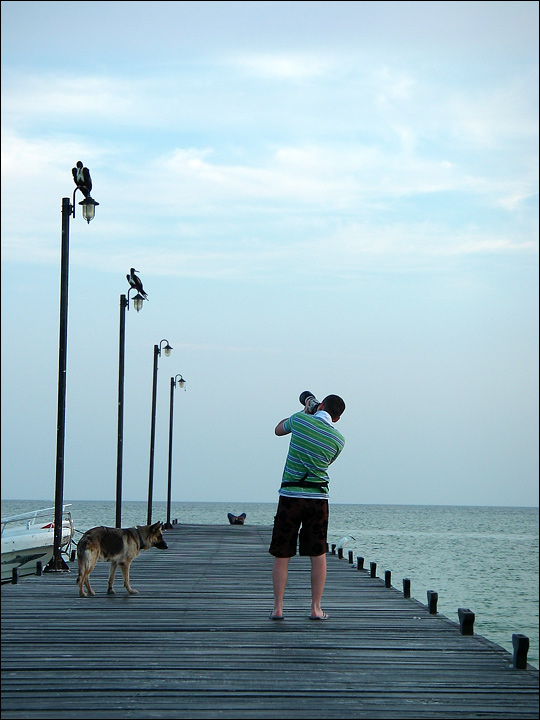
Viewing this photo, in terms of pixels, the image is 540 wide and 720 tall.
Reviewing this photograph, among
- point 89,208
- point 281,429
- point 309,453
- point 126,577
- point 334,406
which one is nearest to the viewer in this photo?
point 309,453

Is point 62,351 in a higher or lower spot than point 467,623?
higher

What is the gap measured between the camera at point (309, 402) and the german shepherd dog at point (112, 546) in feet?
9.83

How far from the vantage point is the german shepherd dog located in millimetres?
10398

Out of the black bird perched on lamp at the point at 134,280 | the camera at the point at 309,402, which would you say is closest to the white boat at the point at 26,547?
the black bird perched on lamp at the point at 134,280

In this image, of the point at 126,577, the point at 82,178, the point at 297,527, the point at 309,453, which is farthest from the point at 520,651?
the point at 82,178

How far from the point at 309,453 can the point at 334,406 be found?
576 mm

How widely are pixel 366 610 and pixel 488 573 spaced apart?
4667 cm

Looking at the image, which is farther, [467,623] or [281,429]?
[281,429]

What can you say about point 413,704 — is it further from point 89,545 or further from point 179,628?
point 89,545

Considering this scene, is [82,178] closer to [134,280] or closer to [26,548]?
[134,280]

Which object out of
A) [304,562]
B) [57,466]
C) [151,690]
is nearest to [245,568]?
[304,562]

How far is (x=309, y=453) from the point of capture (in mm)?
8609

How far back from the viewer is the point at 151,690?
6062 millimetres

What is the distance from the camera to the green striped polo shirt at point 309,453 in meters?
8.60
